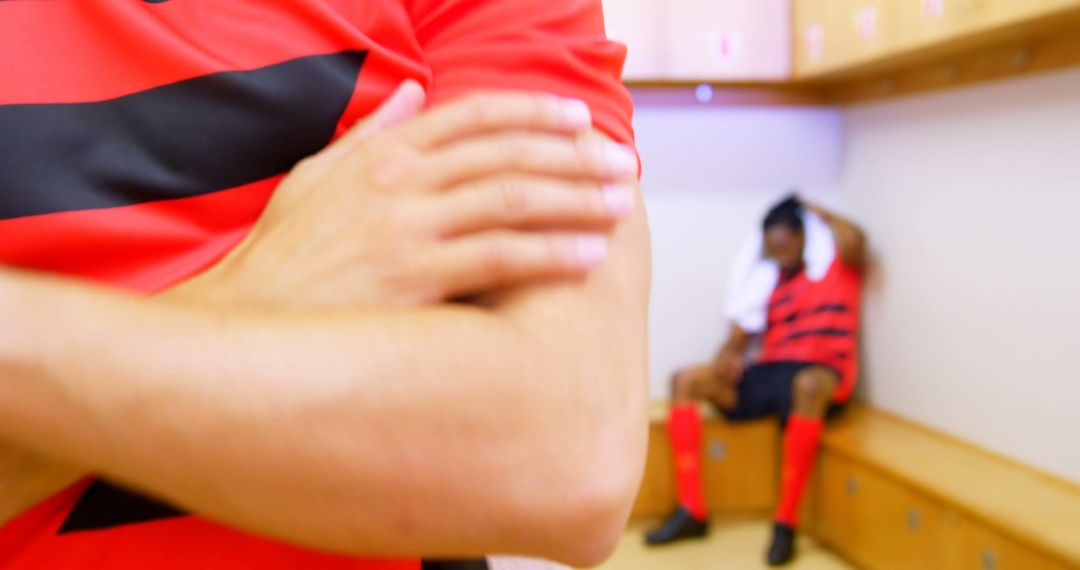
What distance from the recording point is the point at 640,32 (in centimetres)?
343

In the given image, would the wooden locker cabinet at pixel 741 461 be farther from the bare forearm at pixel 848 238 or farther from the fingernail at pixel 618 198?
the fingernail at pixel 618 198

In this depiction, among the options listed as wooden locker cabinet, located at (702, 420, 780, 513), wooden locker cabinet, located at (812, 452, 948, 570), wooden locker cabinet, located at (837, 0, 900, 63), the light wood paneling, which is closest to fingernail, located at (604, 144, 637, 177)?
the light wood paneling

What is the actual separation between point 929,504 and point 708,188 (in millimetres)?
1714

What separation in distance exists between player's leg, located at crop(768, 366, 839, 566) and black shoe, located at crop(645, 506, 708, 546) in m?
0.30

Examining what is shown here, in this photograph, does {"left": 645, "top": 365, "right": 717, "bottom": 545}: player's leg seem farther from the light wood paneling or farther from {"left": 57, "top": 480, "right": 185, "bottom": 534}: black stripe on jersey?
{"left": 57, "top": 480, "right": 185, "bottom": 534}: black stripe on jersey

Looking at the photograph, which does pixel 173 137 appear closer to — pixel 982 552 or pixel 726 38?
pixel 982 552

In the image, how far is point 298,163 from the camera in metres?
0.58

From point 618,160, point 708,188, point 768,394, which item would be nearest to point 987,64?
point 708,188

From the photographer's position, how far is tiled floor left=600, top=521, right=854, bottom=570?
10.2 feet

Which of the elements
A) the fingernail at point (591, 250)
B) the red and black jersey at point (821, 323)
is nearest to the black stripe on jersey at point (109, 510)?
the fingernail at point (591, 250)

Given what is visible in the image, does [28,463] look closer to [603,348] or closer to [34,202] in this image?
[34,202]

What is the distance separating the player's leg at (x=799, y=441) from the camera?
3203 mm

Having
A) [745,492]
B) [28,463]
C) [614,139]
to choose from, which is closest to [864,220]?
[745,492]

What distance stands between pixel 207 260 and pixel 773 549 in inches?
118
